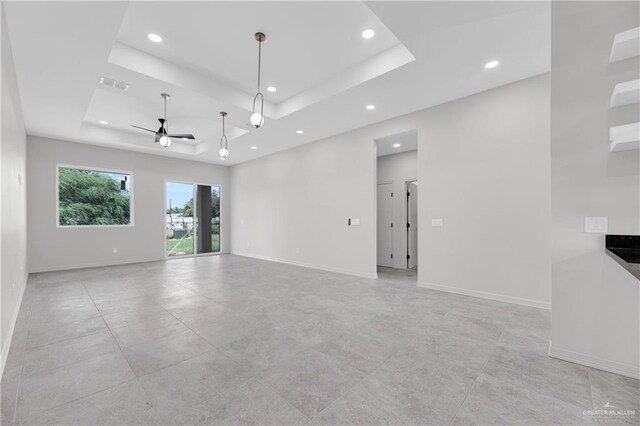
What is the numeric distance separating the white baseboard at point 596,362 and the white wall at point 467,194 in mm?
1568

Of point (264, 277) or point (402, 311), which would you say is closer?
point (402, 311)

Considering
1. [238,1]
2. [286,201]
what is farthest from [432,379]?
[286,201]

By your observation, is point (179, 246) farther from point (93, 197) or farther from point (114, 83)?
point (114, 83)

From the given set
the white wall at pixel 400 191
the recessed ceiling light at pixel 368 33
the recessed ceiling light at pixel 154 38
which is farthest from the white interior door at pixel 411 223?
the recessed ceiling light at pixel 154 38

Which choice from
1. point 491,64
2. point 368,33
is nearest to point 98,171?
point 368,33

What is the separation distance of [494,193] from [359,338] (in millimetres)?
3042

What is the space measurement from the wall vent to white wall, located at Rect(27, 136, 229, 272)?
4.28 metres

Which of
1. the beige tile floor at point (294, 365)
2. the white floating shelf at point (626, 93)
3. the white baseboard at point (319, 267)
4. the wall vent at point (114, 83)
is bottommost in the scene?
the white baseboard at point (319, 267)

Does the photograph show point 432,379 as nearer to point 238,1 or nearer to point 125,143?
point 238,1

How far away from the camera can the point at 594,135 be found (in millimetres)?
2201

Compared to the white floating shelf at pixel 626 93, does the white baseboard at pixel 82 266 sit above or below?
below

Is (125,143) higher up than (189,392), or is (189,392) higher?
(125,143)

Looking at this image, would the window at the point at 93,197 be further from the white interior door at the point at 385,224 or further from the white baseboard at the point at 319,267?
the white interior door at the point at 385,224

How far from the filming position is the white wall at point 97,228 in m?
6.18
